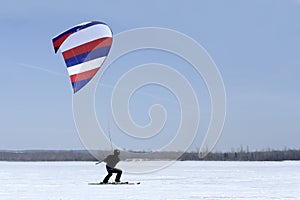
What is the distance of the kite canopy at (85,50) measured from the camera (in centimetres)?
1255

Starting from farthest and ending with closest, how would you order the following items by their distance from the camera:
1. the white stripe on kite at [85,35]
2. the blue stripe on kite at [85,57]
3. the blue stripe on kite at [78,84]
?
the blue stripe on kite at [85,57] → the white stripe on kite at [85,35] → the blue stripe on kite at [78,84]

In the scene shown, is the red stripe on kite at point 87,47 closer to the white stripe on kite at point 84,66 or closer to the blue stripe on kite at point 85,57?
the blue stripe on kite at point 85,57

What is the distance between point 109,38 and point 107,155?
3.96 meters

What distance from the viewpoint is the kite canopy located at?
41.2ft

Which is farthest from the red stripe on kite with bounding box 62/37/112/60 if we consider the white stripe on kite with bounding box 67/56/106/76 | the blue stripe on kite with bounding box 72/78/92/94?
the blue stripe on kite with bounding box 72/78/92/94

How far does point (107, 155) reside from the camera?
15.4 metres

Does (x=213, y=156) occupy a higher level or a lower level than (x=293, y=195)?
higher

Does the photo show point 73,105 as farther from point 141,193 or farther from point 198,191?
point 198,191

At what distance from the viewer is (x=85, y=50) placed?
503 inches

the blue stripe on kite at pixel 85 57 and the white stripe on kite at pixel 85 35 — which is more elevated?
the white stripe on kite at pixel 85 35

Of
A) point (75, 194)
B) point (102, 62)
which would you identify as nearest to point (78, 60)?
point (102, 62)

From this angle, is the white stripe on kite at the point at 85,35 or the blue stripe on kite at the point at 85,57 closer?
the white stripe on kite at the point at 85,35

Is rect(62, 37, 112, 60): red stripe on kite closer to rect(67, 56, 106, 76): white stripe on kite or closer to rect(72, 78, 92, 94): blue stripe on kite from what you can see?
rect(67, 56, 106, 76): white stripe on kite

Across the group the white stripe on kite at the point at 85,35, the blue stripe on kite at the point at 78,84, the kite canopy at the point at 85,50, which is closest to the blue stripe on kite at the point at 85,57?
the kite canopy at the point at 85,50
